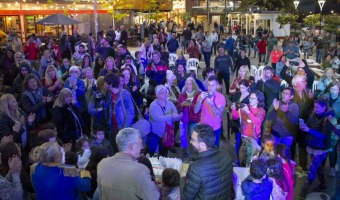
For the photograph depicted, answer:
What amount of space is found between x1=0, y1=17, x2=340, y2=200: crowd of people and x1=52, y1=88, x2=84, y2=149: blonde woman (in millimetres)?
16

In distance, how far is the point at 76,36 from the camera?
16.7m

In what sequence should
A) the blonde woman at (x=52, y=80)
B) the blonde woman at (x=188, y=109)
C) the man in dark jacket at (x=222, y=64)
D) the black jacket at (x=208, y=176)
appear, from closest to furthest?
the black jacket at (x=208, y=176)
the blonde woman at (x=188, y=109)
the blonde woman at (x=52, y=80)
the man in dark jacket at (x=222, y=64)

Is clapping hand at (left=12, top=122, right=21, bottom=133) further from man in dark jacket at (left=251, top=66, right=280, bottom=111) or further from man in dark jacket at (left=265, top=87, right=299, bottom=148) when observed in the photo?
man in dark jacket at (left=251, top=66, right=280, bottom=111)

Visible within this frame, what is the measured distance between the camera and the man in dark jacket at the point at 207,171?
3.31m

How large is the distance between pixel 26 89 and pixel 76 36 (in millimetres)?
10704

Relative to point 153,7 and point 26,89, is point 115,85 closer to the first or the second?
point 26,89

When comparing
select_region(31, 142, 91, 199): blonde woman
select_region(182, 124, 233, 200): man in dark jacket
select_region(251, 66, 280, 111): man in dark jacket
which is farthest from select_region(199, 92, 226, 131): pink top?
select_region(31, 142, 91, 199): blonde woman

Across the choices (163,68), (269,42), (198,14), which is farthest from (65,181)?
(198,14)

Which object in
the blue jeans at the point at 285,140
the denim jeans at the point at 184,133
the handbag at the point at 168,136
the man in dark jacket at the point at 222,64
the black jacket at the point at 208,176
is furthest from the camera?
the man in dark jacket at the point at 222,64

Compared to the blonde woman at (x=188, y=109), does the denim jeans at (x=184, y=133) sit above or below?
below

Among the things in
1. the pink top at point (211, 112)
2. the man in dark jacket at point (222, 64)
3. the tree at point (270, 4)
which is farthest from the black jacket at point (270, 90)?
the tree at point (270, 4)

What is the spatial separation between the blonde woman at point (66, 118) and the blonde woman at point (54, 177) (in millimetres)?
2342

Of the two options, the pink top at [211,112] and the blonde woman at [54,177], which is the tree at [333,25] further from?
the blonde woman at [54,177]

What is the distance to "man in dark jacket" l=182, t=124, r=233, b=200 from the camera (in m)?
3.31
